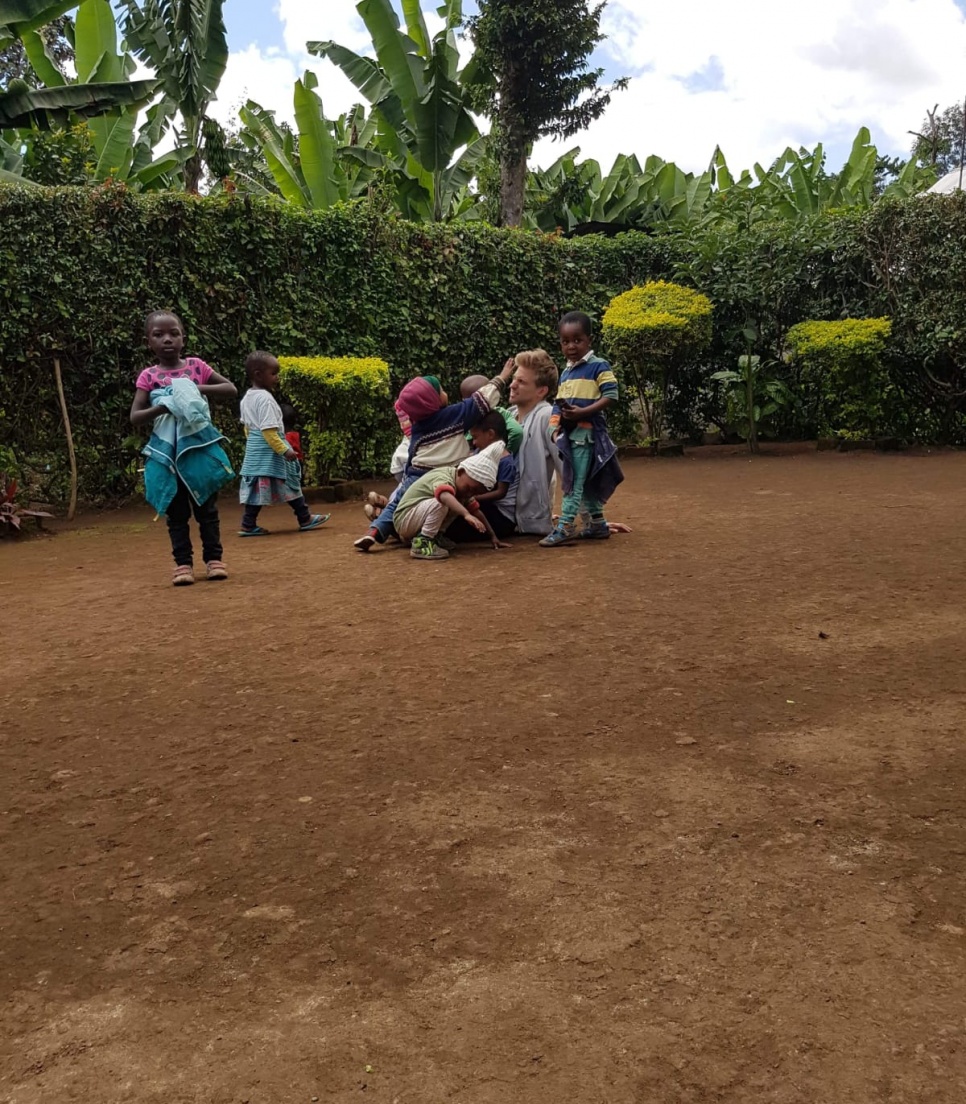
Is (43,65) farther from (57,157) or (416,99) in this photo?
(416,99)

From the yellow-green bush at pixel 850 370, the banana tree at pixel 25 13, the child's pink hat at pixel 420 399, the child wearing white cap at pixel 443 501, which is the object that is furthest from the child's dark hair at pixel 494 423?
the banana tree at pixel 25 13

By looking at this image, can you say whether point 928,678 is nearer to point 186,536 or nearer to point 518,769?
point 518,769

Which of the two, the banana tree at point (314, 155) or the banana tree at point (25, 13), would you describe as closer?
the banana tree at point (25, 13)

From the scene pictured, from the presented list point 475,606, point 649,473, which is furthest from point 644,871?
point 649,473

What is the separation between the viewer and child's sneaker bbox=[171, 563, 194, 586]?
577 cm

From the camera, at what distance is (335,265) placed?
10711mm

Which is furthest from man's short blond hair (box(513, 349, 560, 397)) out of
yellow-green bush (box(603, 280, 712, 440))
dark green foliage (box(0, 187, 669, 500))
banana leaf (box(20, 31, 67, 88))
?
banana leaf (box(20, 31, 67, 88))

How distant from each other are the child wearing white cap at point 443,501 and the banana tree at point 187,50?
8.25 metres

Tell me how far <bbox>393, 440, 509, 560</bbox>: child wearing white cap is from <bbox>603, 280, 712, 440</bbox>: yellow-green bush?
251 inches

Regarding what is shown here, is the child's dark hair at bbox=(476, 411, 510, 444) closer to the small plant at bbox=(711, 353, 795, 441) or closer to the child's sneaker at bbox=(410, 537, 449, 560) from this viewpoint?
the child's sneaker at bbox=(410, 537, 449, 560)

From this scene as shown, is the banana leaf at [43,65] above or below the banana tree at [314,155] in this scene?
above

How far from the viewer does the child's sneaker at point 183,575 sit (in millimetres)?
5766

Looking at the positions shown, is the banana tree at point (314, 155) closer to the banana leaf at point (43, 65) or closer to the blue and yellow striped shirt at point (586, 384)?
the banana leaf at point (43, 65)

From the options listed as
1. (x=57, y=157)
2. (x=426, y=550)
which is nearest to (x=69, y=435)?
(x=426, y=550)
